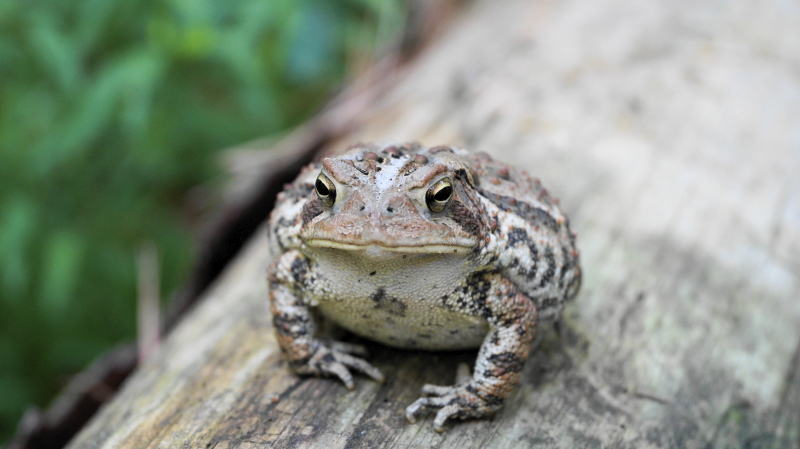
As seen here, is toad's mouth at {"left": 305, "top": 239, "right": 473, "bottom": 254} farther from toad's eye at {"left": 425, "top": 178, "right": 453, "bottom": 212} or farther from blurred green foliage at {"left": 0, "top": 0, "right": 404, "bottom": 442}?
blurred green foliage at {"left": 0, "top": 0, "right": 404, "bottom": 442}

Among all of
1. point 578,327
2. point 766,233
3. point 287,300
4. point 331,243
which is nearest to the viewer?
point 331,243

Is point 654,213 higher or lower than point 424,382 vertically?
higher

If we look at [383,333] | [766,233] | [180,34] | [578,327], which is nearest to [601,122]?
[766,233]

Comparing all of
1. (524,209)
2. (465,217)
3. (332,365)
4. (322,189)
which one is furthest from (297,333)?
(524,209)

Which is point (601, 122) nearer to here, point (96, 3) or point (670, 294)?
point (670, 294)

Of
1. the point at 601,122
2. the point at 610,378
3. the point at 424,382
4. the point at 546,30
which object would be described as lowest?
the point at 424,382

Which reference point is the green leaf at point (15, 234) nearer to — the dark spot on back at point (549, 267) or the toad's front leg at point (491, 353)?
the toad's front leg at point (491, 353)

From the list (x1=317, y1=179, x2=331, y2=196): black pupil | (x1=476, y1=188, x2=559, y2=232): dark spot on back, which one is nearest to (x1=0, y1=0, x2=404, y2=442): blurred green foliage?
(x1=317, y1=179, x2=331, y2=196): black pupil
